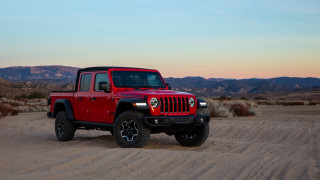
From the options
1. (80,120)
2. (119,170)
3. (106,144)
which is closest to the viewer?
(119,170)

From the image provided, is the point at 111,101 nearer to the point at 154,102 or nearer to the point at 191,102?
the point at 154,102

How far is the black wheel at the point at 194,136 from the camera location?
1056 centimetres

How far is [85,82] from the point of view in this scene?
38.0 ft

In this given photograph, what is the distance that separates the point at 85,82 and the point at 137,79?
157cm

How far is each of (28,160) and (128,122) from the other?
246 cm

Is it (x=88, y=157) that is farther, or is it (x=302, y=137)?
(x=302, y=137)

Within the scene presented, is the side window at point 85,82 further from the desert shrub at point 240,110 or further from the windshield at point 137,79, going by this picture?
the desert shrub at point 240,110

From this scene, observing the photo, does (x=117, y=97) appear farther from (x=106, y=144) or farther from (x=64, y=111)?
(x=64, y=111)

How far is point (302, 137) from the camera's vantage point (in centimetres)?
1245

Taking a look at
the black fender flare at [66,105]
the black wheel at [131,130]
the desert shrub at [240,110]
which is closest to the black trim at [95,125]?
the black fender flare at [66,105]

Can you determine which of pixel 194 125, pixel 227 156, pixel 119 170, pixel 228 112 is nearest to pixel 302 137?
pixel 194 125

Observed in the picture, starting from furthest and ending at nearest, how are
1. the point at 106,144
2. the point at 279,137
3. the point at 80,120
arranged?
the point at 279,137, the point at 80,120, the point at 106,144

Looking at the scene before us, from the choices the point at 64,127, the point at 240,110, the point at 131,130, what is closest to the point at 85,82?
the point at 64,127

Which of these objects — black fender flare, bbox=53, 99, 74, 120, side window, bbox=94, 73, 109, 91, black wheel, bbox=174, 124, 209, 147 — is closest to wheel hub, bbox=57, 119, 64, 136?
black fender flare, bbox=53, 99, 74, 120
